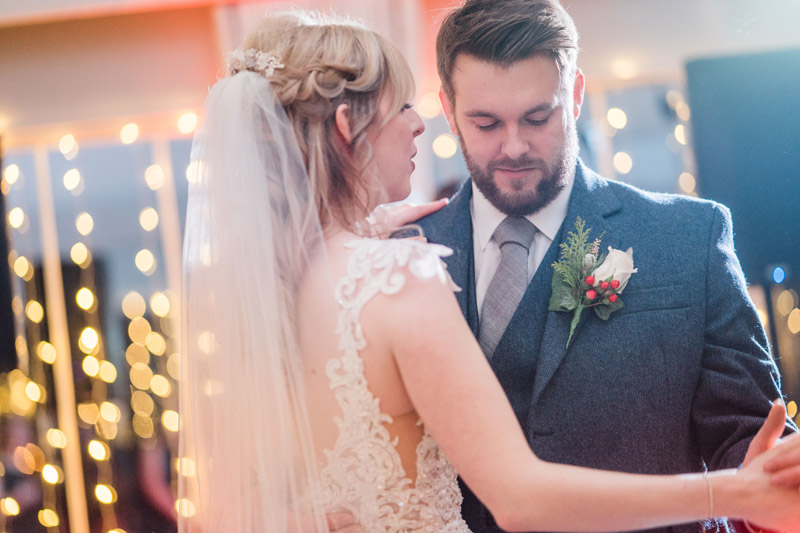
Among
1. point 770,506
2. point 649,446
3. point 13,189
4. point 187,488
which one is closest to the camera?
point 770,506

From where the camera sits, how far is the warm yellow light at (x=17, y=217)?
503 cm

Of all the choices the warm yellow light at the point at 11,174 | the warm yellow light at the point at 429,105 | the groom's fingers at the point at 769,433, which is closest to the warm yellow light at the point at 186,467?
the groom's fingers at the point at 769,433

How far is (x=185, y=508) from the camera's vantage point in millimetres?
1644

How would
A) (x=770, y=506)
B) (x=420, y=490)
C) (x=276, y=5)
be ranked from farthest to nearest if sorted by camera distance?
(x=276, y=5) → (x=420, y=490) → (x=770, y=506)

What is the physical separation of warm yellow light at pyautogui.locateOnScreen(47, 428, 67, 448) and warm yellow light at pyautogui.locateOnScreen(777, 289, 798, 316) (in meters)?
4.41

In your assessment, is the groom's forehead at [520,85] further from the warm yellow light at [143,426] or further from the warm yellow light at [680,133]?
the warm yellow light at [143,426]

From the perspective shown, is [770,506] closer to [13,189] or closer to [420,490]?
[420,490]

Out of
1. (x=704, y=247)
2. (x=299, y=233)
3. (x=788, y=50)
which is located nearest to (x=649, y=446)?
(x=704, y=247)

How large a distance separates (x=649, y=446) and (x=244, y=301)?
1.05 meters

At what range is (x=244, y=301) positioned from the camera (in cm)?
149

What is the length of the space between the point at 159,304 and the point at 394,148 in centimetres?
385

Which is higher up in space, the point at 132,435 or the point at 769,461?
the point at 769,461

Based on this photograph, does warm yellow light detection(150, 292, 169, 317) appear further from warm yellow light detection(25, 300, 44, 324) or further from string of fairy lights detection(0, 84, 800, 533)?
warm yellow light detection(25, 300, 44, 324)

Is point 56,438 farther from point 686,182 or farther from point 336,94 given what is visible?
point 686,182
